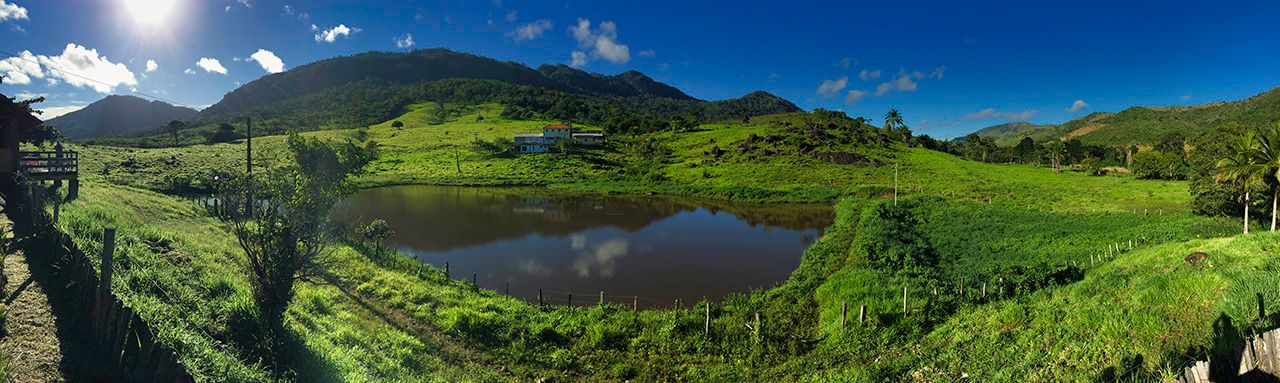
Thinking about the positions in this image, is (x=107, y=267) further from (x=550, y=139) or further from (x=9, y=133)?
(x=550, y=139)

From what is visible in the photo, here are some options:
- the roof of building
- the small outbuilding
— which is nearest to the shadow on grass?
the small outbuilding

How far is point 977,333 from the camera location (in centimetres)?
1338

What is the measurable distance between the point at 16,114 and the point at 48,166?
2.26m

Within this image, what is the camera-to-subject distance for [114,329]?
831 cm

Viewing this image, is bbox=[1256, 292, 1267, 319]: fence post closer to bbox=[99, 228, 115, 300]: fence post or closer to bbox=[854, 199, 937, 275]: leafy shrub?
bbox=[854, 199, 937, 275]: leafy shrub

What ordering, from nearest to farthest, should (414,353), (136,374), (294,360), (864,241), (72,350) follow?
(136,374) → (72,350) → (294,360) → (414,353) → (864,241)

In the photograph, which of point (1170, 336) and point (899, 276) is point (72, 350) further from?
point (899, 276)

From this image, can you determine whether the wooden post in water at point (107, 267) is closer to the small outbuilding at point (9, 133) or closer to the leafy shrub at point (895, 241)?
the small outbuilding at point (9, 133)

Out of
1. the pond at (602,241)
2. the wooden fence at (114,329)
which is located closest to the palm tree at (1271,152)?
the pond at (602,241)

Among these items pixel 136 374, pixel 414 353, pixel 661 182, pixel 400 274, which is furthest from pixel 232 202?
pixel 661 182

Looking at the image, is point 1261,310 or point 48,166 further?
point 48,166

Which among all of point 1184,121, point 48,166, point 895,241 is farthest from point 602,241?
point 1184,121

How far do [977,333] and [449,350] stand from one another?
1524 cm

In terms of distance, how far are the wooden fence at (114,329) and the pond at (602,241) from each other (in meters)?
4.70
